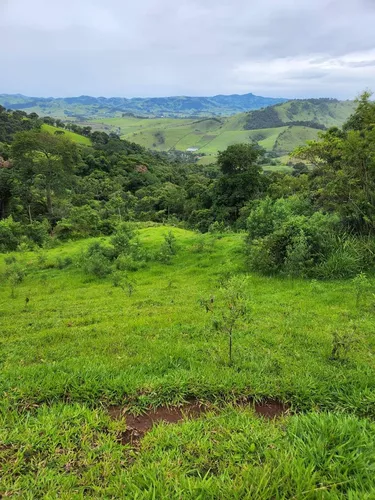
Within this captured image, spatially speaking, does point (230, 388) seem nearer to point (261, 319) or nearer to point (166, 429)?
point (166, 429)

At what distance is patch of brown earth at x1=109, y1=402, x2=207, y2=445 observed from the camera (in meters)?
3.32

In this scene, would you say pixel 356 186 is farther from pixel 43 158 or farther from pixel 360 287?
pixel 43 158

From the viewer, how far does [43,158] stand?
3219 cm

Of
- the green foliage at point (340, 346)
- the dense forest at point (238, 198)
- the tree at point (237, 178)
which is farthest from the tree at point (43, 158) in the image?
the green foliage at point (340, 346)

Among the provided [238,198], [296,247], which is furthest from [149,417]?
[238,198]

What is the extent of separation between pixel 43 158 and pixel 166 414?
3344 centimetres

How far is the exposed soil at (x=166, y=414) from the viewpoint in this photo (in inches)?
132

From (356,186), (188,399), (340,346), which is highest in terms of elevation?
(356,186)

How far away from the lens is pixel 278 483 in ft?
8.07

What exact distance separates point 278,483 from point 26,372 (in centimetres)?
335

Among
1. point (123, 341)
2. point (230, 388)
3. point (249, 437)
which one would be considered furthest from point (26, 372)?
point (249, 437)

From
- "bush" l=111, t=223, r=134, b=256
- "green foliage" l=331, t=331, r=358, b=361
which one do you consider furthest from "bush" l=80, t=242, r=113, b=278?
"green foliage" l=331, t=331, r=358, b=361

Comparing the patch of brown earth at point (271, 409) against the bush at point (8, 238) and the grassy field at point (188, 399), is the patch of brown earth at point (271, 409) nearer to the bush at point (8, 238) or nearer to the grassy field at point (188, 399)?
the grassy field at point (188, 399)

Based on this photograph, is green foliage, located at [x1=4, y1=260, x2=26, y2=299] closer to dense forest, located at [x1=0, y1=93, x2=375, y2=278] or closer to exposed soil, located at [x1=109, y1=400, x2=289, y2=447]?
dense forest, located at [x1=0, y1=93, x2=375, y2=278]
